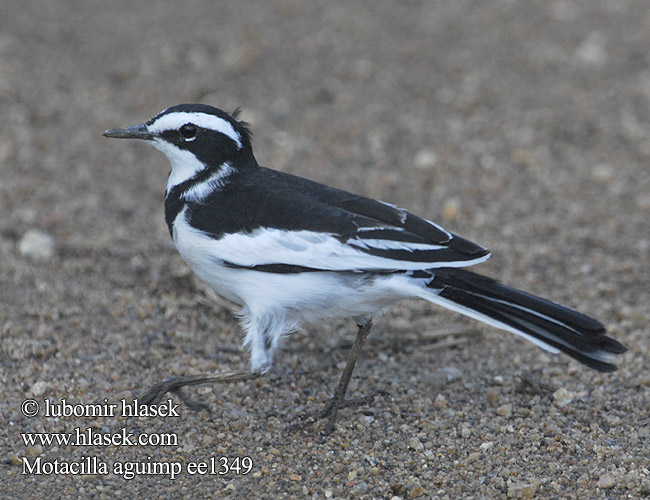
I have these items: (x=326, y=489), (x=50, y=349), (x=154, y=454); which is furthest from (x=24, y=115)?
(x=326, y=489)

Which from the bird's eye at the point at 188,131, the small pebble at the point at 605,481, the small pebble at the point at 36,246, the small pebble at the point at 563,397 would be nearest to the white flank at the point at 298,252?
the bird's eye at the point at 188,131

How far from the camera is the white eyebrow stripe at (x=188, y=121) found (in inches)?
191

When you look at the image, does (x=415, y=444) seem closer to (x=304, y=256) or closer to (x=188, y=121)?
(x=304, y=256)

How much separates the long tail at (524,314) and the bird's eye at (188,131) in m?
1.46

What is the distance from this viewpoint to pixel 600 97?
9.30 metres

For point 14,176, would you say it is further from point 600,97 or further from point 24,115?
point 600,97

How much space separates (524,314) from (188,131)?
2071 mm

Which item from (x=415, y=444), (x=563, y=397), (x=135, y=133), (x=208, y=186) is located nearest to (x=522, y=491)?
(x=415, y=444)

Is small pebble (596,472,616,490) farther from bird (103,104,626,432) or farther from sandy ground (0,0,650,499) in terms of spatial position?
bird (103,104,626,432)

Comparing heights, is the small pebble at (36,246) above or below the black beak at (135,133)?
below

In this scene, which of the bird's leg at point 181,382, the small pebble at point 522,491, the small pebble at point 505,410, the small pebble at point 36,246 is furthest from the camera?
the small pebble at point 36,246

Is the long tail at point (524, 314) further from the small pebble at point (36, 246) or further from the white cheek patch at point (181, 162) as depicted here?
the small pebble at point (36, 246)

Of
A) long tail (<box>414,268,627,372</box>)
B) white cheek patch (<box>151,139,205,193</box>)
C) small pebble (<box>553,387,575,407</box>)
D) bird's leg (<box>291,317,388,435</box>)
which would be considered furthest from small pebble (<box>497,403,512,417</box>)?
white cheek patch (<box>151,139,205,193</box>)

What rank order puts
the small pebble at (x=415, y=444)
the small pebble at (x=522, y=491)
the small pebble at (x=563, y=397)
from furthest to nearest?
the small pebble at (x=563, y=397)
the small pebble at (x=415, y=444)
the small pebble at (x=522, y=491)
